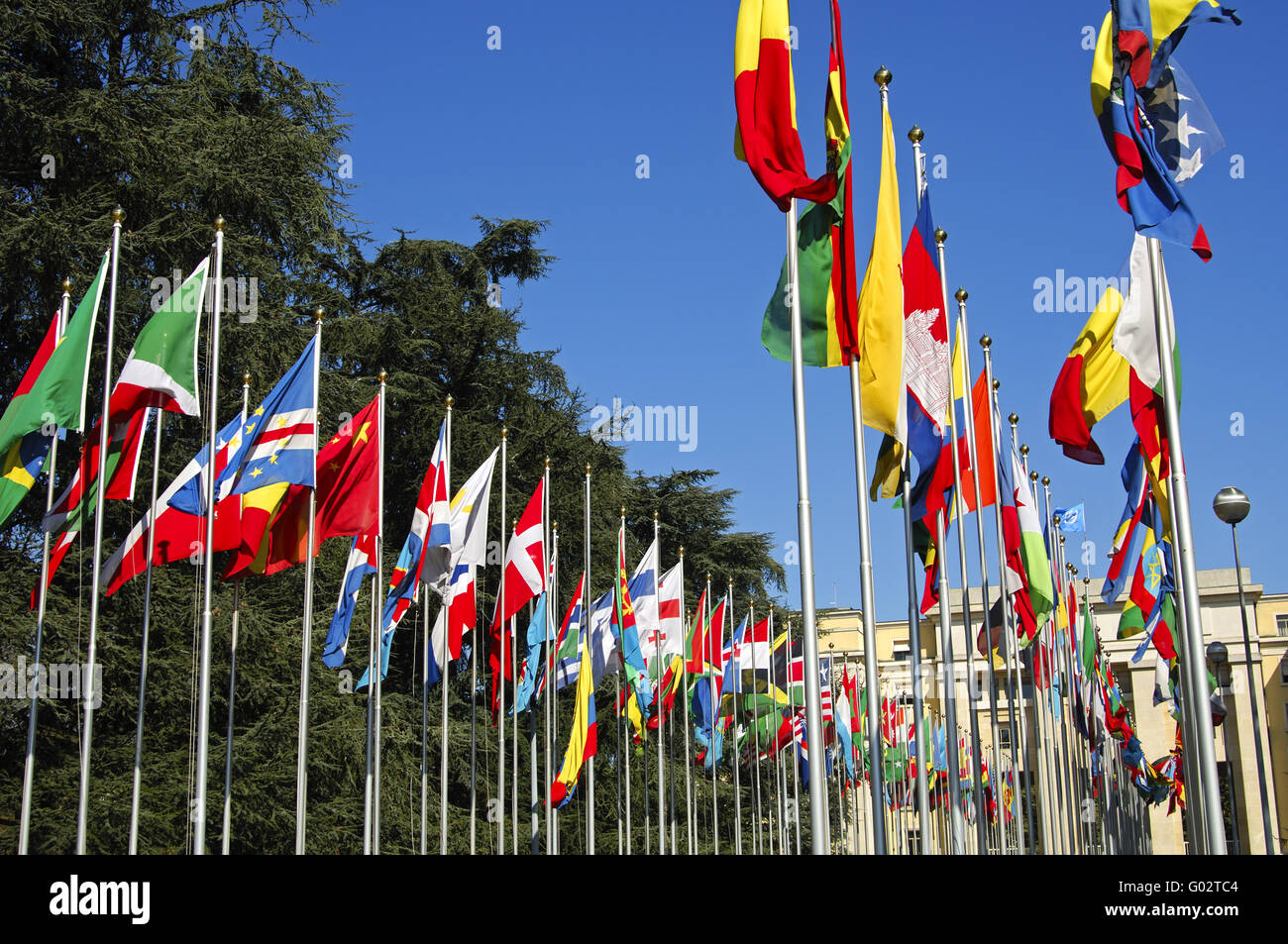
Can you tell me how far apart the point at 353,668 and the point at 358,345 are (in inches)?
304

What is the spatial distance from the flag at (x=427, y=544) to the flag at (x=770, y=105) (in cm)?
838

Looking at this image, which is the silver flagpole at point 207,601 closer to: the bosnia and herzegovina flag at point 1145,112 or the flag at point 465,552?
the flag at point 465,552

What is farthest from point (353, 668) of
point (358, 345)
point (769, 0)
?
point (769, 0)

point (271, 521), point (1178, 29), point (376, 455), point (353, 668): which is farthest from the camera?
point (353, 668)

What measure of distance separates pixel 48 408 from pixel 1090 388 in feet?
40.5

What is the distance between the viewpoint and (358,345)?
30.8m

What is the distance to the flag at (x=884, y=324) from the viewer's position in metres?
13.0

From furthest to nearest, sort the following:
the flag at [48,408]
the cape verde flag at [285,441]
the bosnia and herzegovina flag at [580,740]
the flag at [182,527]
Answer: the bosnia and herzegovina flag at [580,740], the flag at [182,527], the cape verde flag at [285,441], the flag at [48,408]

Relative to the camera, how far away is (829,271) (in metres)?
12.9

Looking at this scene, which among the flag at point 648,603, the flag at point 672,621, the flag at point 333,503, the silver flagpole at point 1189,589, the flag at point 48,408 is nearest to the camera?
the silver flagpole at point 1189,589

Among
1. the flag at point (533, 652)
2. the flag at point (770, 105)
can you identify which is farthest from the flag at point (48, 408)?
the flag at point (533, 652)

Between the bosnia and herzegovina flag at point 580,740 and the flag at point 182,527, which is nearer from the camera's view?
the flag at point 182,527

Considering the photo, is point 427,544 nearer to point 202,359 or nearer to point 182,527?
point 182,527
